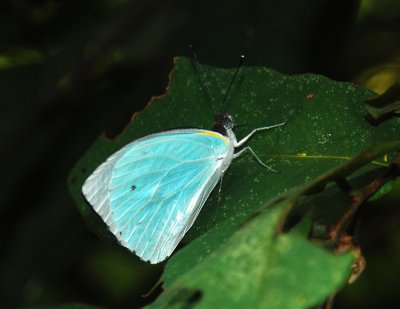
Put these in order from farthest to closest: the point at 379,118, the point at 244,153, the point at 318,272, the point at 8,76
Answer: the point at 8,76 < the point at 244,153 < the point at 379,118 < the point at 318,272

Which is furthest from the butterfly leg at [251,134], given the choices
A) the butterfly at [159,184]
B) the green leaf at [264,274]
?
the green leaf at [264,274]

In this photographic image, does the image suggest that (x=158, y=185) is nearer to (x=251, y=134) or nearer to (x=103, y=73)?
(x=251, y=134)

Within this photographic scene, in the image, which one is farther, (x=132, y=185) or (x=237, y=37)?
(x=237, y=37)

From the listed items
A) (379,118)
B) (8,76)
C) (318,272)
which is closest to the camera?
(318,272)

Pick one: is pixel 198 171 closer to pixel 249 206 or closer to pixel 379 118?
pixel 249 206

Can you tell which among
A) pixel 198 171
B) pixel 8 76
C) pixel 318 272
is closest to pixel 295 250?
pixel 318 272

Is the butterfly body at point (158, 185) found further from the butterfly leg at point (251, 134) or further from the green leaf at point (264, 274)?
the green leaf at point (264, 274)

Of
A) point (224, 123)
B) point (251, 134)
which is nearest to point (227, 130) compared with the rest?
point (224, 123)

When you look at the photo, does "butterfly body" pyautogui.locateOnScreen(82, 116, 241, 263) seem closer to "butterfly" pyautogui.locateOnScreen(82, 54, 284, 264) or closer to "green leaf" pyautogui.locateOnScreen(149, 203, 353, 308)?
"butterfly" pyautogui.locateOnScreen(82, 54, 284, 264)
